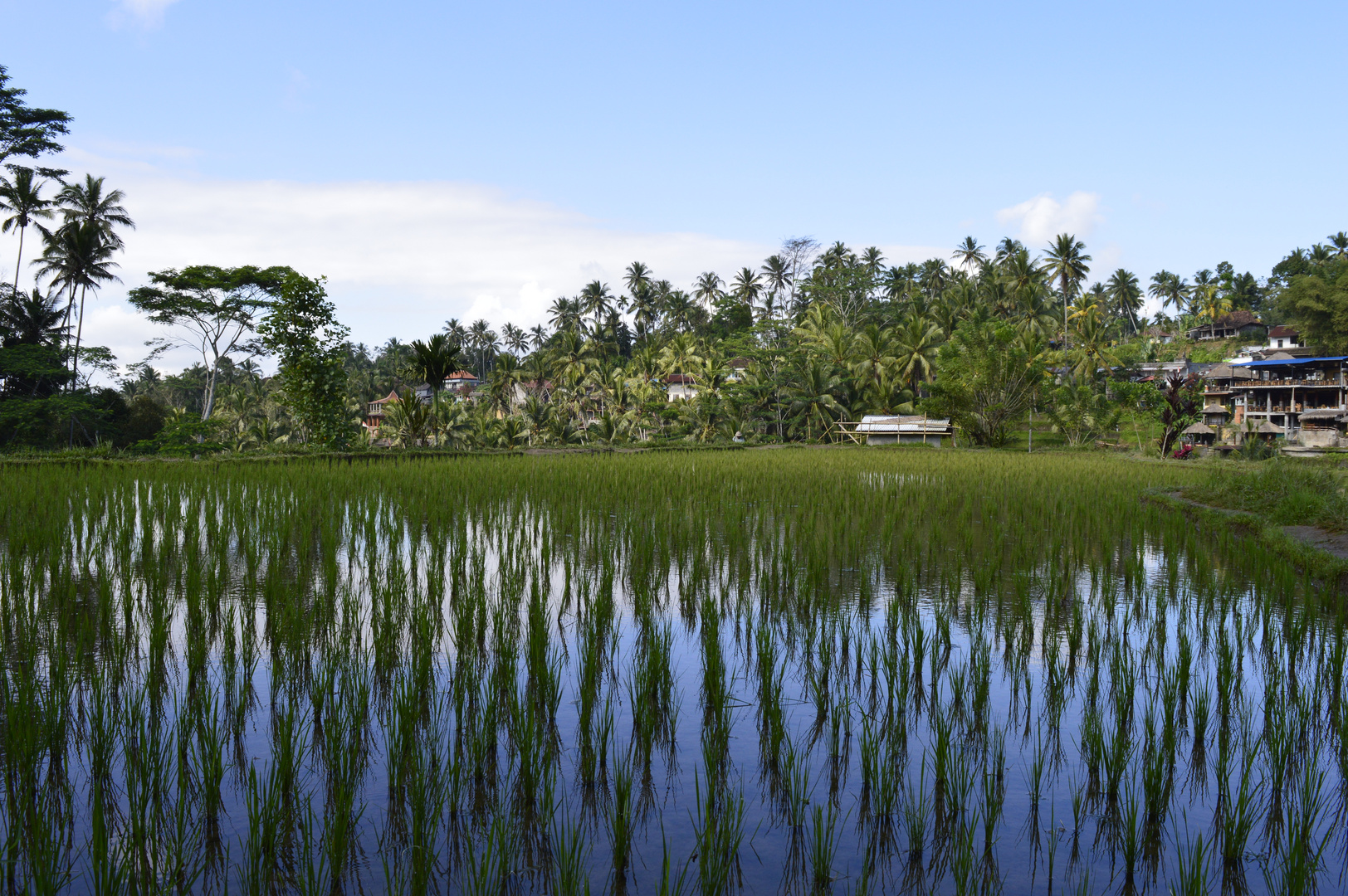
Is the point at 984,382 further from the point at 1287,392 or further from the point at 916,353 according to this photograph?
the point at 1287,392

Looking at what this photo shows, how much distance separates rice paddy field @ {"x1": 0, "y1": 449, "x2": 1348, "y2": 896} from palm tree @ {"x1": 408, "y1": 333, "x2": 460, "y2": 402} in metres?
18.3

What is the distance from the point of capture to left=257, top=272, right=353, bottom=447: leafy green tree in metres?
22.2

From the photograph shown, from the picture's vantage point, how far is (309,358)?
2231cm

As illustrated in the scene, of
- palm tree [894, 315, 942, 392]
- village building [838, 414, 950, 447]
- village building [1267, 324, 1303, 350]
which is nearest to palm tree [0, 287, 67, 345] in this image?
village building [838, 414, 950, 447]

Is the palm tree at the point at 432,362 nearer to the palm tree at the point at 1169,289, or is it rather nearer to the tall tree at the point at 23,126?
the tall tree at the point at 23,126

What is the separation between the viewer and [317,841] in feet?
9.91

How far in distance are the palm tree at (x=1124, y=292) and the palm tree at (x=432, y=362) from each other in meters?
64.4

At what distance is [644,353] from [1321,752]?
4265 cm

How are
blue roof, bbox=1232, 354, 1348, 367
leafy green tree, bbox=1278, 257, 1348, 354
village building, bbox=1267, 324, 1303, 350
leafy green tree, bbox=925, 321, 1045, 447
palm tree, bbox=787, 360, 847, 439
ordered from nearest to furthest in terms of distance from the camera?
leafy green tree, bbox=925, 321, 1045, 447 → palm tree, bbox=787, 360, 847, 439 → blue roof, bbox=1232, 354, 1348, 367 → leafy green tree, bbox=1278, 257, 1348, 354 → village building, bbox=1267, 324, 1303, 350

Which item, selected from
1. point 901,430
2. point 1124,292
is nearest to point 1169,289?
point 1124,292

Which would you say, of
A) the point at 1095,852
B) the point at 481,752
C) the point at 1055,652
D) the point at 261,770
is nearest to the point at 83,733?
the point at 261,770

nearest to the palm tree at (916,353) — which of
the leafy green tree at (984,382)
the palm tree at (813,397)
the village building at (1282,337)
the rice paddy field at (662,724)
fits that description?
the palm tree at (813,397)

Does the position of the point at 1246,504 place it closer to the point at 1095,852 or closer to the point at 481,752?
the point at 1095,852

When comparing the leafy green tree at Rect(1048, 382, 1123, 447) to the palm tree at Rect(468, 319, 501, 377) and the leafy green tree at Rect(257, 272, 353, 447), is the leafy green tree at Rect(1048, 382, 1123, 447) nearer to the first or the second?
the leafy green tree at Rect(257, 272, 353, 447)
